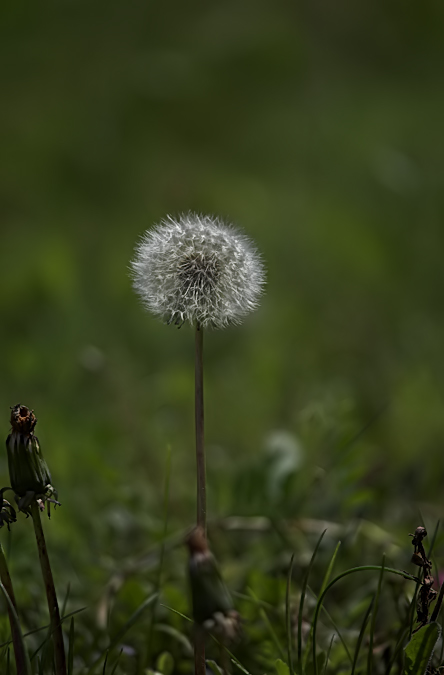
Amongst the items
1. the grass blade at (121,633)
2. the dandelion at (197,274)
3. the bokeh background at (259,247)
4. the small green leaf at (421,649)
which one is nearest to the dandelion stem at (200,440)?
the dandelion at (197,274)

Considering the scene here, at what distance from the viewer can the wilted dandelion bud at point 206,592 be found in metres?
0.74

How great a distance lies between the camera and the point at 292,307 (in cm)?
341

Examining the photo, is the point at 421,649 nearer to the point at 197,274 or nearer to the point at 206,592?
the point at 206,592

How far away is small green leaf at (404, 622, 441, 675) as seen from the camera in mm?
931

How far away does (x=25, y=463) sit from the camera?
896 mm

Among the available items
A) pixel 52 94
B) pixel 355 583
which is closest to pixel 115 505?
pixel 355 583

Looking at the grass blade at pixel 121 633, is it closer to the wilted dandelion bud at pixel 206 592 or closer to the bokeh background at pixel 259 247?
the wilted dandelion bud at pixel 206 592

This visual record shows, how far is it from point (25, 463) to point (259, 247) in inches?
89.5

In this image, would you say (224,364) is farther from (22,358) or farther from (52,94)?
(52,94)

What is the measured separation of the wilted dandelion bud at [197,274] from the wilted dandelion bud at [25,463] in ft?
0.85

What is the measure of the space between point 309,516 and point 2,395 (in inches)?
49.5

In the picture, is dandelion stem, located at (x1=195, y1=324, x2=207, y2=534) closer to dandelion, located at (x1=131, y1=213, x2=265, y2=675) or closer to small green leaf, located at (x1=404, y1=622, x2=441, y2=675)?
dandelion, located at (x1=131, y1=213, x2=265, y2=675)

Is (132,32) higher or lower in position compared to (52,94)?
higher

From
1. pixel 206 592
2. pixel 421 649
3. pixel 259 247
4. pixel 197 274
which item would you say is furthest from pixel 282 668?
pixel 259 247
